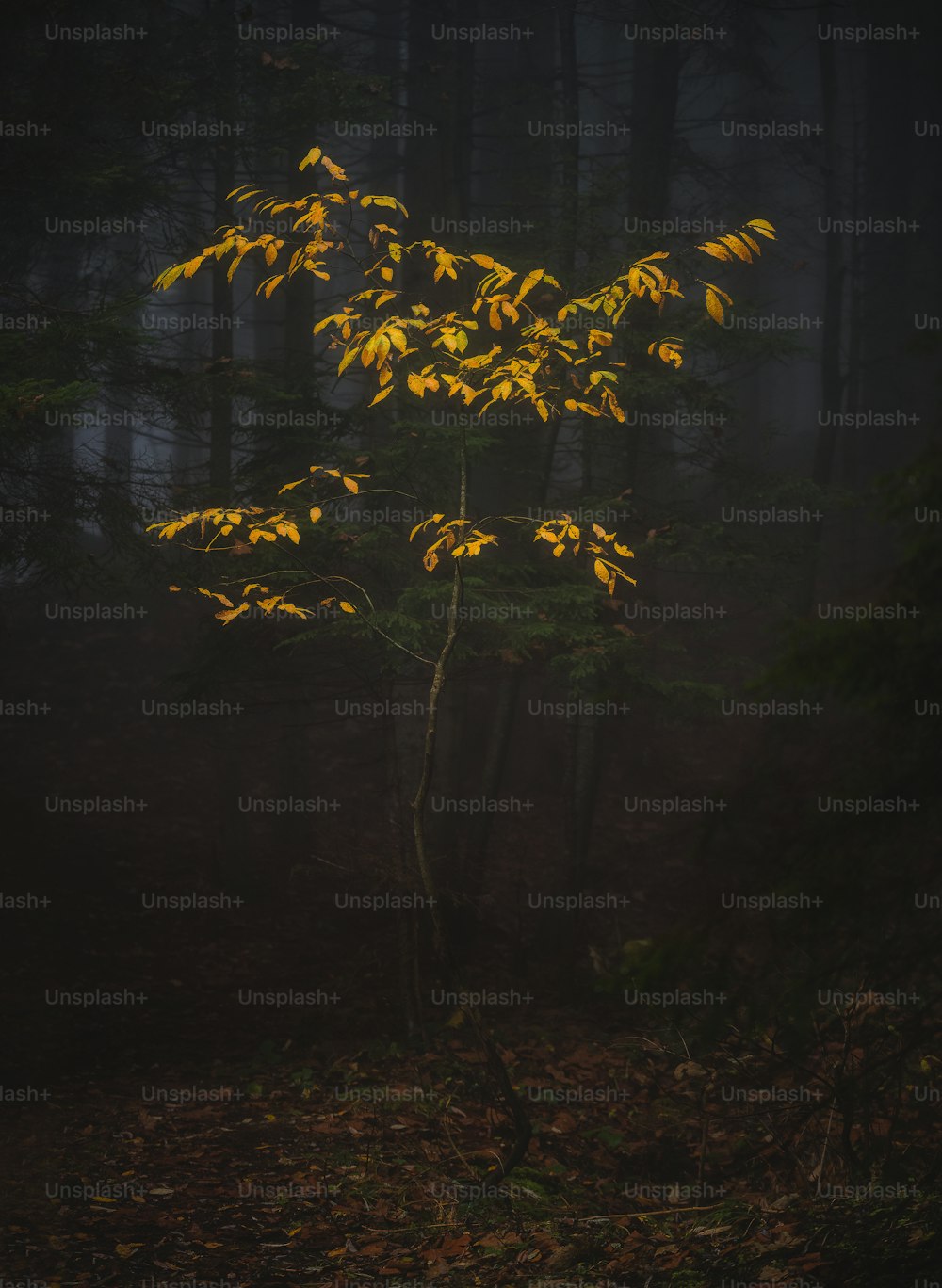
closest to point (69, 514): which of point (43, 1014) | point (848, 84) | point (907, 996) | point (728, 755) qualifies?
point (43, 1014)

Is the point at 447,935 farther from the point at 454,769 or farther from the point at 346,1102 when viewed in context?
the point at 454,769

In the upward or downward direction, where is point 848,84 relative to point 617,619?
upward

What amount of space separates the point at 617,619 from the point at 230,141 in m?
A: 6.60

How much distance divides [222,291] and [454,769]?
6.55 metres

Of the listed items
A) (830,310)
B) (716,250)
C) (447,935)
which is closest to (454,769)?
(447,935)

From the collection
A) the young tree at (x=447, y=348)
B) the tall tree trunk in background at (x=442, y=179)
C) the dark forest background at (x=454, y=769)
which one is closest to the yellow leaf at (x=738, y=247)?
→ the young tree at (x=447, y=348)

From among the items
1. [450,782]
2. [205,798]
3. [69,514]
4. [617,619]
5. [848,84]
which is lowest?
[205,798]

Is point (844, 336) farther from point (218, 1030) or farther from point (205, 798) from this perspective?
point (218, 1030)

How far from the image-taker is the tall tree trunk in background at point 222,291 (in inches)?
395

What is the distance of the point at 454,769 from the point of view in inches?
450

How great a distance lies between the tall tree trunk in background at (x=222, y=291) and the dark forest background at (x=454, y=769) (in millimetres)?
70

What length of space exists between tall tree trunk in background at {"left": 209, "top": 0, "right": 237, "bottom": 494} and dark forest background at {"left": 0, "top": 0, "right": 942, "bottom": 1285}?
7 cm

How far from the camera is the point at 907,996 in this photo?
394cm

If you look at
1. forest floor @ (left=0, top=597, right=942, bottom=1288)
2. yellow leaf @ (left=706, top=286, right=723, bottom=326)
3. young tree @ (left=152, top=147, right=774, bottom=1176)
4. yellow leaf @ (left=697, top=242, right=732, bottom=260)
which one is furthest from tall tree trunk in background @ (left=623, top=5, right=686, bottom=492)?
yellow leaf @ (left=706, top=286, right=723, bottom=326)
